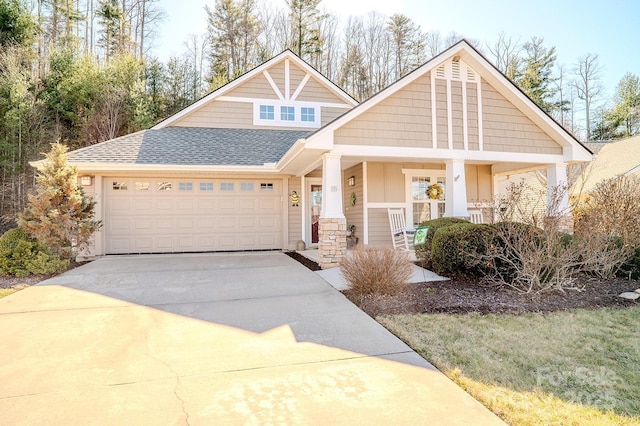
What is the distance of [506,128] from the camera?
8.16m

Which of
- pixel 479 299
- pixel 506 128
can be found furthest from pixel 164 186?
pixel 506 128

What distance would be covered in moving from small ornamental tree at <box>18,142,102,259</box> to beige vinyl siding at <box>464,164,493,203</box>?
32.8 feet

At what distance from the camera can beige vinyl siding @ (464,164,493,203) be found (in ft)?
34.5

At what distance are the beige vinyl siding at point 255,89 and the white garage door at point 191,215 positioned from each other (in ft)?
11.3

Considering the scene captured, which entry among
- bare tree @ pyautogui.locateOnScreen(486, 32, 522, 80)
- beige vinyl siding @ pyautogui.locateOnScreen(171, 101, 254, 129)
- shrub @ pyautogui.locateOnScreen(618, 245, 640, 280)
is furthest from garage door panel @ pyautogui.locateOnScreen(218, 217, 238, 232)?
bare tree @ pyautogui.locateOnScreen(486, 32, 522, 80)

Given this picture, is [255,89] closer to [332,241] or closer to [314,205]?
[314,205]

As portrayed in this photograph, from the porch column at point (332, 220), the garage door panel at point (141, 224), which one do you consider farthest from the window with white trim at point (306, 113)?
the garage door panel at point (141, 224)

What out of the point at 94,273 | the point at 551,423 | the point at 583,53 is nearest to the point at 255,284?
the point at 94,273

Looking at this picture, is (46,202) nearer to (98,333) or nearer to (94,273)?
(94,273)

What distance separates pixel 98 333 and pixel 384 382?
10.2 feet

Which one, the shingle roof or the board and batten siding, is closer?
the board and batten siding

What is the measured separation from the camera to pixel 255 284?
602 cm

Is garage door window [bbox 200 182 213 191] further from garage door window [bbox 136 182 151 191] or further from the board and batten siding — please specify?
the board and batten siding

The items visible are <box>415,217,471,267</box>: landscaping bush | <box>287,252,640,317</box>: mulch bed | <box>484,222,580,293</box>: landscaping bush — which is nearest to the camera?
<box>287,252,640,317</box>: mulch bed
